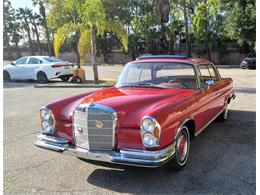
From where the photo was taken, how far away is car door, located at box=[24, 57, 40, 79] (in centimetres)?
1725

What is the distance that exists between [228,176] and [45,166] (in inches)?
104

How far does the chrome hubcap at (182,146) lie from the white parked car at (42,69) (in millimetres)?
12884

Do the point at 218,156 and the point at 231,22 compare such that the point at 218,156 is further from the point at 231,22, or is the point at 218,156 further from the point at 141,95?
the point at 231,22

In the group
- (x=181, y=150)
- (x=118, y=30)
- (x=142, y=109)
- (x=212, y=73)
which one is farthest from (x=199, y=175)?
(x=118, y=30)

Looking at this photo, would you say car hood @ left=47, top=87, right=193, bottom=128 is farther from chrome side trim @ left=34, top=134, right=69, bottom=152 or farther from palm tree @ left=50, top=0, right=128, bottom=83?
palm tree @ left=50, top=0, right=128, bottom=83

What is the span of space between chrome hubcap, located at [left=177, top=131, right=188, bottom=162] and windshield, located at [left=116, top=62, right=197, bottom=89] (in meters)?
1.04

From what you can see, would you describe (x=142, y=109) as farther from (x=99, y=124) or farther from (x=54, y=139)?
(x=54, y=139)

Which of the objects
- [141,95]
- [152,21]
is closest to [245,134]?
[141,95]

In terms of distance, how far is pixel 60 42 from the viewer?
49.3 ft

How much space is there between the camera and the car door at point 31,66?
17.2m

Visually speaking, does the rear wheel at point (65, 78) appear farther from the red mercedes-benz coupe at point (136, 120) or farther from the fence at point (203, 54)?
the fence at point (203, 54)

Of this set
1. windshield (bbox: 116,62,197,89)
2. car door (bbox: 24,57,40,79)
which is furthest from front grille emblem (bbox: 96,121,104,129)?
car door (bbox: 24,57,40,79)

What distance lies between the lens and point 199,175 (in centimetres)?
437

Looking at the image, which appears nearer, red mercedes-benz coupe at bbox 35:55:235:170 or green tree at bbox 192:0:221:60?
red mercedes-benz coupe at bbox 35:55:235:170
